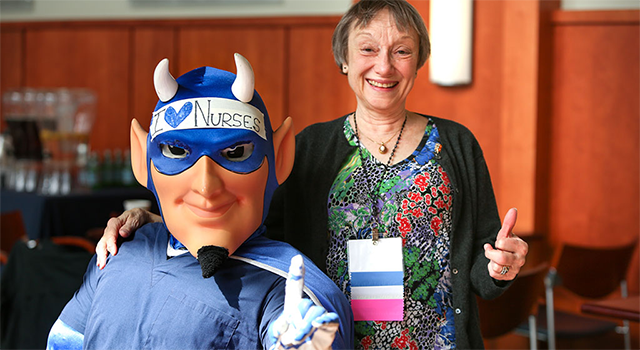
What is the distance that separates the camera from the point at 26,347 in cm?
232

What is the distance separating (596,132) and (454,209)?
11.5ft

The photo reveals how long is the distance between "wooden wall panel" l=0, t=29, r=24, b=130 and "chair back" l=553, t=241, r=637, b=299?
20.0 feet

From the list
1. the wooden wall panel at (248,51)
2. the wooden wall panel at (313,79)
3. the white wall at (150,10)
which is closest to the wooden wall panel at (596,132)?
the wooden wall panel at (313,79)

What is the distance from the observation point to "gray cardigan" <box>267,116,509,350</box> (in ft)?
5.27

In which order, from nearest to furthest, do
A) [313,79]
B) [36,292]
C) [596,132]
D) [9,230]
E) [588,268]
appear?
[36,292] → [588,268] → [9,230] → [596,132] → [313,79]

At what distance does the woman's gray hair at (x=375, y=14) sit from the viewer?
62.9 inches

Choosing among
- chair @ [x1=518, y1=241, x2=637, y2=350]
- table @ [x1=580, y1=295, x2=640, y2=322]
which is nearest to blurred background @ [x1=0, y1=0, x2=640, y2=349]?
chair @ [x1=518, y1=241, x2=637, y2=350]

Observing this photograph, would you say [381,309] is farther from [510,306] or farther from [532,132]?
[532,132]

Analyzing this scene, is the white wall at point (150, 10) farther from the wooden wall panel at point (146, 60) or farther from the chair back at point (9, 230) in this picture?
the chair back at point (9, 230)

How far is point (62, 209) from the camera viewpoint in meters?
4.30

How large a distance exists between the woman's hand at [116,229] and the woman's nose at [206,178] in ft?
0.88

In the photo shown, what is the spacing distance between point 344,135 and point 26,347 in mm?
1493

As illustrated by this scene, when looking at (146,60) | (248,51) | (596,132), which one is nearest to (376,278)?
(596,132)

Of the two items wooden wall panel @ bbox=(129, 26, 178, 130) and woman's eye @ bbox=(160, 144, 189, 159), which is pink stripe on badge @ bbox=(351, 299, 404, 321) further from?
wooden wall panel @ bbox=(129, 26, 178, 130)
